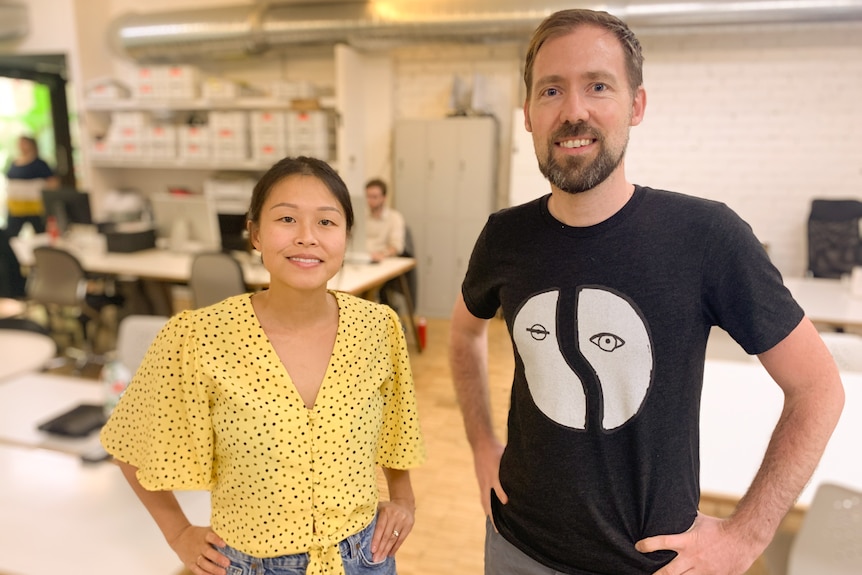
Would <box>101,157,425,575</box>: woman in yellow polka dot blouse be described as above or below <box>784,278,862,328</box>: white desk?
above

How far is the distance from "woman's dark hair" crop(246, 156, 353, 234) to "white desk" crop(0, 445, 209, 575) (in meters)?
0.81

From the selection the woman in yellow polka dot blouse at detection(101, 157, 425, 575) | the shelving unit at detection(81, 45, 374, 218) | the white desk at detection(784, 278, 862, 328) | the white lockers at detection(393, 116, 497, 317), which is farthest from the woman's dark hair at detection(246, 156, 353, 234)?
the shelving unit at detection(81, 45, 374, 218)

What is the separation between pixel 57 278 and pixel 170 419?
396 cm

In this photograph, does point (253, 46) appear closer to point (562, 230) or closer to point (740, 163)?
point (740, 163)

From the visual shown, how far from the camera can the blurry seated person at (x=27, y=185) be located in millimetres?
5961

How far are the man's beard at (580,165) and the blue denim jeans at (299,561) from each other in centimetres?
67

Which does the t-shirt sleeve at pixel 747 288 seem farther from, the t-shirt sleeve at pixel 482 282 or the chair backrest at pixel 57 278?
the chair backrest at pixel 57 278

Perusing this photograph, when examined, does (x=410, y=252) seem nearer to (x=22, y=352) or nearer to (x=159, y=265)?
(x=159, y=265)

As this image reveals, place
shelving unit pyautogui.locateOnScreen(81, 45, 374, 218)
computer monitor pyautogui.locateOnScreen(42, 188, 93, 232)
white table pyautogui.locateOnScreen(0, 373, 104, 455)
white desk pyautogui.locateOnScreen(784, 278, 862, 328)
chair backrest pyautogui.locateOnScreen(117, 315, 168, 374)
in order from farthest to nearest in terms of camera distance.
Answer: shelving unit pyautogui.locateOnScreen(81, 45, 374, 218), computer monitor pyautogui.locateOnScreen(42, 188, 93, 232), white desk pyautogui.locateOnScreen(784, 278, 862, 328), chair backrest pyautogui.locateOnScreen(117, 315, 168, 374), white table pyautogui.locateOnScreen(0, 373, 104, 455)

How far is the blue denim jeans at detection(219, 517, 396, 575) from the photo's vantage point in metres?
0.94

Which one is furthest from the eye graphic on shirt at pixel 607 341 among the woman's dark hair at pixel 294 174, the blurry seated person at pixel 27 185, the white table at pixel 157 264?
the blurry seated person at pixel 27 185

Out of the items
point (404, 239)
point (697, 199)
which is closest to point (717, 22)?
point (404, 239)

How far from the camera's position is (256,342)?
924mm

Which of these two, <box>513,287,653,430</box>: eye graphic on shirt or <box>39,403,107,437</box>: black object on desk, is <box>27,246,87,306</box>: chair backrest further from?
<box>513,287,653,430</box>: eye graphic on shirt
